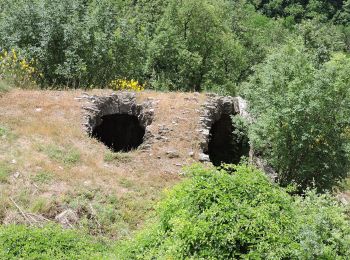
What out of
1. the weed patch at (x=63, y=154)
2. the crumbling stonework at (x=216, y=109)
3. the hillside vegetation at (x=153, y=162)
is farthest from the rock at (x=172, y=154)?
the weed patch at (x=63, y=154)

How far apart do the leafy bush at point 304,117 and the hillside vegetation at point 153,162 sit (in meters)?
0.03

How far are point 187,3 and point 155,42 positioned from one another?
2.82m

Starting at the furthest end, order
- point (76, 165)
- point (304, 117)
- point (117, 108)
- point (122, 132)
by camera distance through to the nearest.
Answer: point (122, 132) → point (117, 108) → point (304, 117) → point (76, 165)

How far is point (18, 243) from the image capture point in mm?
6539

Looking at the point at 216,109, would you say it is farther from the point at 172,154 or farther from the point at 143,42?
the point at 143,42

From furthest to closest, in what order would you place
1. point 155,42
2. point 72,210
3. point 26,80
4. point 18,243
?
point 155,42 < point 26,80 < point 72,210 < point 18,243

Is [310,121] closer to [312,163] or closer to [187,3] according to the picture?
[312,163]

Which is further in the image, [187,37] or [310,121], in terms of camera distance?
[187,37]

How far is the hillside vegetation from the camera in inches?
203

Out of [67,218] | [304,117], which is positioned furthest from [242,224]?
[304,117]

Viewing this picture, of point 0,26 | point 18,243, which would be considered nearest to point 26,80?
point 0,26

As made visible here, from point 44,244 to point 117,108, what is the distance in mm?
7400

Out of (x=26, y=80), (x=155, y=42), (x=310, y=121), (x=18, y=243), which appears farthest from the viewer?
(x=155, y=42)

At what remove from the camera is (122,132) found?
1477 centimetres
